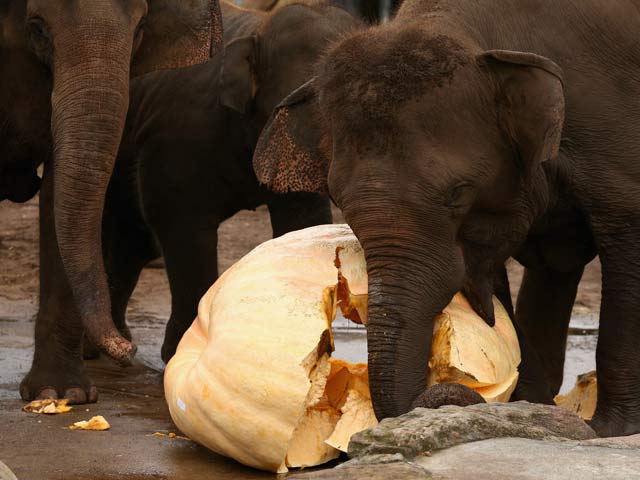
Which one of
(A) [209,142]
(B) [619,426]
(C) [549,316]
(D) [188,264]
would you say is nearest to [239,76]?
(A) [209,142]

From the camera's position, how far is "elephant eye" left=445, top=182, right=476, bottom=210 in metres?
5.28

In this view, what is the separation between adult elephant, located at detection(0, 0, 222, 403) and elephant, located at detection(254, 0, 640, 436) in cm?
69

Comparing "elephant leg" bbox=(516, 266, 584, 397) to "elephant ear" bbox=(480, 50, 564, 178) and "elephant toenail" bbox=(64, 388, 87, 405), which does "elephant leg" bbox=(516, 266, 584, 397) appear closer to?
"elephant ear" bbox=(480, 50, 564, 178)

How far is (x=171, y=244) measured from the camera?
828 cm

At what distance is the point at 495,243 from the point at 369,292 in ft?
2.18

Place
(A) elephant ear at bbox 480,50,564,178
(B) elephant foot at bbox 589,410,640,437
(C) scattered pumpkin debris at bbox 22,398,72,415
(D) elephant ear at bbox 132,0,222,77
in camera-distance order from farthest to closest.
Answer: (D) elephant ear at bbox 132,0,222,77, (C) scattered pumpkin debris at bbox 22,398,72,415, (B) elephant foot at bbox 589,410,640,437, (A) elephant ear at bbox 480,50,564,178

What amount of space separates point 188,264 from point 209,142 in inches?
27.3

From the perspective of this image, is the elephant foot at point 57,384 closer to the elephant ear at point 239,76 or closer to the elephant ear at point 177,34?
the elephant ear at point 177,34

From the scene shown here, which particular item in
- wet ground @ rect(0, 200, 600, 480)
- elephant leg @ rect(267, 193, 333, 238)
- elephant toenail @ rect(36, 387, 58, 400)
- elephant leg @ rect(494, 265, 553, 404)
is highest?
elephant leg @ rect(267, 193, 333, 238)

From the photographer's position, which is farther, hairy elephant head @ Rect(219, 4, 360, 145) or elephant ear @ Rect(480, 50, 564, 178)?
hairy elephant head @ Rect(219, 4, 360, 145)

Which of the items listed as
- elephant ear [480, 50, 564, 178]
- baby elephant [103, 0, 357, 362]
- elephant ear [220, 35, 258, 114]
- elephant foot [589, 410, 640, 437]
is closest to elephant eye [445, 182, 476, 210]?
elephant ear [480, 50, 564, 178]

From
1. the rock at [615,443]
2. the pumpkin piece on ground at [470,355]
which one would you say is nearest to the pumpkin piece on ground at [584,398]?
the pumpkin piece on ground at [470,355]

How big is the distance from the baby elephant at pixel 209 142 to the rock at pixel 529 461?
149 inches

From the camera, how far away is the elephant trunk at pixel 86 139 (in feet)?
18.7
